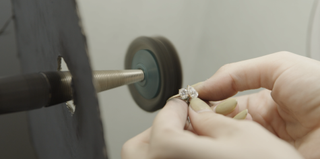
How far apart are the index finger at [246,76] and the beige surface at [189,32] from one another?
0.33 meters

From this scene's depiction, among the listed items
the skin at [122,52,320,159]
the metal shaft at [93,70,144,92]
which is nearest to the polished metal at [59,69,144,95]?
the metal shaft at [93,70,144,92]

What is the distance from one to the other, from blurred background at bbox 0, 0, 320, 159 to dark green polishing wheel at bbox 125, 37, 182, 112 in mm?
119

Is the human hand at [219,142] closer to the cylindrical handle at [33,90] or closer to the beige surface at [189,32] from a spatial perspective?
the cylindrical handle at [33,90]

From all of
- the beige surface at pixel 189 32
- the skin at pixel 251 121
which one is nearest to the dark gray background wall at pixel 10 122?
the beige surface at pixel 189 32

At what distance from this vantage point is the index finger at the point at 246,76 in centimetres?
36

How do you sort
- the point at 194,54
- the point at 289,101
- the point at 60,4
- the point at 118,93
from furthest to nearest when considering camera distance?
the point at 194,54, the point at 118,93, the point at 289,101, the point at 60,4

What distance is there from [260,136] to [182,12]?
73 cm

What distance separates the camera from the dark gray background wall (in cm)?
43

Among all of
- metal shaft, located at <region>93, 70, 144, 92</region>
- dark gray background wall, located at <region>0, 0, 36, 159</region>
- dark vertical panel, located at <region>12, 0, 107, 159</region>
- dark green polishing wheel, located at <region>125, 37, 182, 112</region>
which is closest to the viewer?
dark vertical panel, located at <region>12, 0, 107, 159</region>

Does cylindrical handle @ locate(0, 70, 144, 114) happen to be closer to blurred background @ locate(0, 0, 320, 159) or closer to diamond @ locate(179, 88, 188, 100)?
diamond @ locate(179, 88, 188, 100)

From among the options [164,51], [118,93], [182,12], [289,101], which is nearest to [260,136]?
[289,101]

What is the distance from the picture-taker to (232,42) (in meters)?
0.77

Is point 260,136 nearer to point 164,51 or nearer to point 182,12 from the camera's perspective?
point 164,51

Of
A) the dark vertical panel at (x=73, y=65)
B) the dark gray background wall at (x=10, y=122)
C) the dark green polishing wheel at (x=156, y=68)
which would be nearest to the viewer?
the dark vertical panel at (x=73, y=65)
